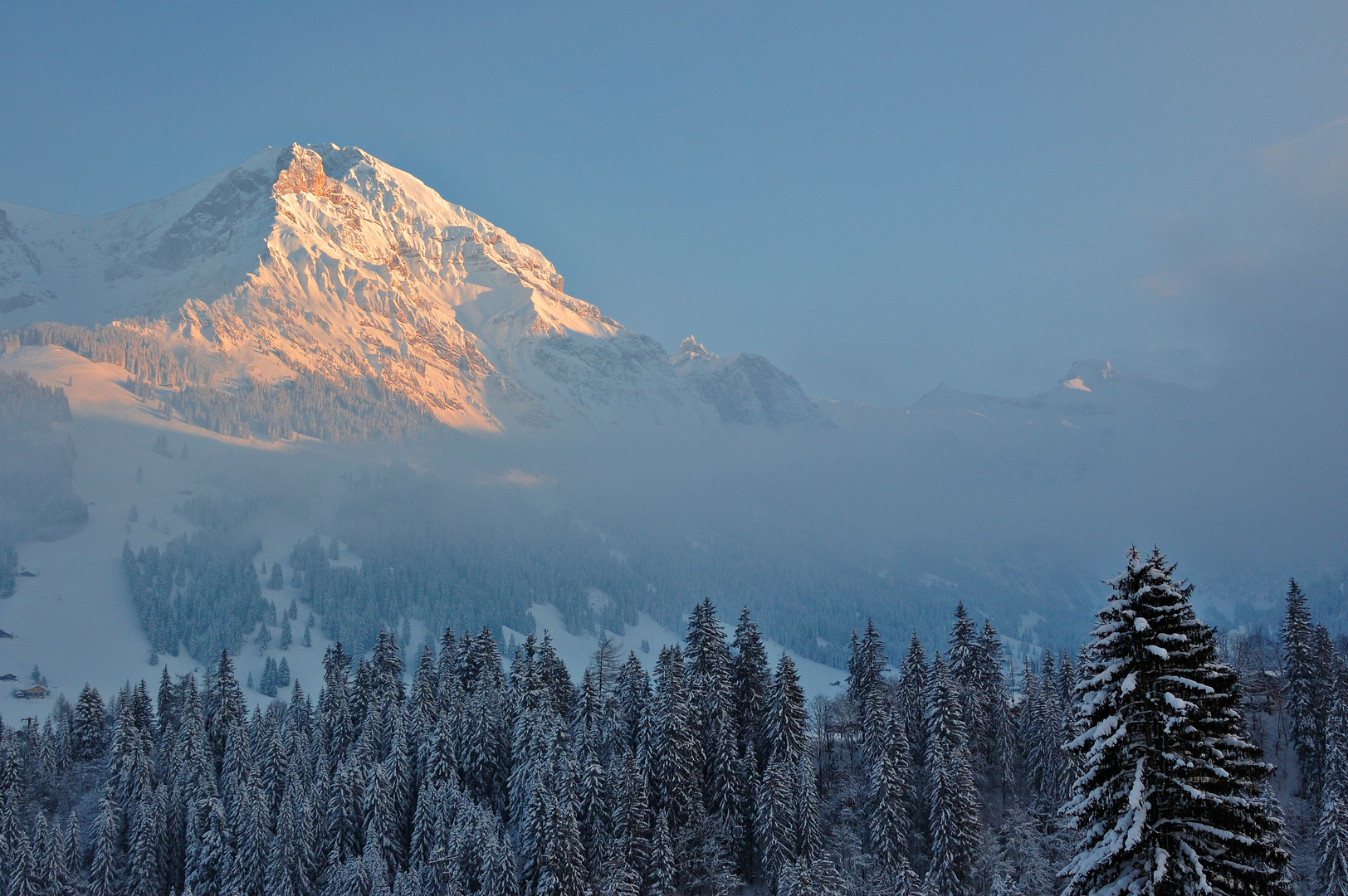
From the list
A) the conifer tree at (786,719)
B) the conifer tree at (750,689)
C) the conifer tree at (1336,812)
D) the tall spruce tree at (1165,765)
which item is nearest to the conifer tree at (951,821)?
the conifer tree at (786,719)

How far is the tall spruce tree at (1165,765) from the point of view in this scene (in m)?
17.8

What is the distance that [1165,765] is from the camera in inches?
723

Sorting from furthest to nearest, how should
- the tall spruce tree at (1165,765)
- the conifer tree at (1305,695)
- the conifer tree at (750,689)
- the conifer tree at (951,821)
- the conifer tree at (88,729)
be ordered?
the conifer tree at (88,729)
the conifer tree at (750,689)
the conifer tree at (1305,695)
the conifer tree at (951,821)
the tall spruce tree at (1165,765)

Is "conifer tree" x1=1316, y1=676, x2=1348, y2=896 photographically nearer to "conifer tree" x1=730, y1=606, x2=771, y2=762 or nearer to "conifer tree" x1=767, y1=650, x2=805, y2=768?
"conifer tree" x1=767, y1=650, x2=805, y2=768

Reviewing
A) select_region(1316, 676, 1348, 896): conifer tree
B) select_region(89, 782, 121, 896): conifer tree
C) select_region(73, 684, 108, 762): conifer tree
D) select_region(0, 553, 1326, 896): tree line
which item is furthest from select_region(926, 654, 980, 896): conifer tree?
select_region(73, 684, 108, 762): conifer tree

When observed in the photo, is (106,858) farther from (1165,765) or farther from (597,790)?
(1165,765)

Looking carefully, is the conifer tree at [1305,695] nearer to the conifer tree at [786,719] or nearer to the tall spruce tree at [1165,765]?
the conifer tree at [786,719]

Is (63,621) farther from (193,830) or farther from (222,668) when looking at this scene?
(193,830)

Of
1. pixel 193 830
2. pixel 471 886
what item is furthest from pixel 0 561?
pixel 471 886

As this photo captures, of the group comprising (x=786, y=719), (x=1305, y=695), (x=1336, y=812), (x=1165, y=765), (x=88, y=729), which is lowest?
(x=1336, y=812)

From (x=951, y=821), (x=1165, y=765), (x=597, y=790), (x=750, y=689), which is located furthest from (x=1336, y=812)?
(x=1165, y=765)

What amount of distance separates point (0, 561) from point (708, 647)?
20104 centimetres

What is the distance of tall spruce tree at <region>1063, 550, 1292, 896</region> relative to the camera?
1775 cm

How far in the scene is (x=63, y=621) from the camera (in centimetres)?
18825
